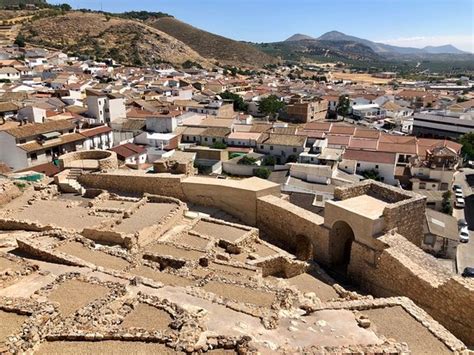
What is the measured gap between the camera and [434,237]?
2444 cm

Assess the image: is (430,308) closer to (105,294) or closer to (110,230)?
(105,294)

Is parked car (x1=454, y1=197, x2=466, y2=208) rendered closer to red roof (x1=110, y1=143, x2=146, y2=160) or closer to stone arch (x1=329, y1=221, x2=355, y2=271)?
stone arch (x1=329, y1=221, x2=355, y2=271)

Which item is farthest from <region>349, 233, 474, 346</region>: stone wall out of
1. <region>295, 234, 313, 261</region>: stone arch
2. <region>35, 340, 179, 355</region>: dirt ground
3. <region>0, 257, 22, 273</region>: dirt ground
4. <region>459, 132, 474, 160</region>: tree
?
<region>459, 132, 474, 160</region>: tree

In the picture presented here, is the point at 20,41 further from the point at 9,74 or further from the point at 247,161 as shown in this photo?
the point at 247,161

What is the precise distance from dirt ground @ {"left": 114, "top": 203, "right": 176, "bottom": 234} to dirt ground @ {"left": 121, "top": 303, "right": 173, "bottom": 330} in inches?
215

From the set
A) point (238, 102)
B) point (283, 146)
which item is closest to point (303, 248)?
point (283, 146)

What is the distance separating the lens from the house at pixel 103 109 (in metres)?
43.8

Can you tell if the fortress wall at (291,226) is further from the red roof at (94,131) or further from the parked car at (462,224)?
the red roof at (94,131)

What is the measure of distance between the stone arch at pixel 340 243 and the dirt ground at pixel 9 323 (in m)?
9.23

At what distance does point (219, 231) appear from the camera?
14.7m

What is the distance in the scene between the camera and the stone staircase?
62.1ft

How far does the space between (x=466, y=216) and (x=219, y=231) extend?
25166mm

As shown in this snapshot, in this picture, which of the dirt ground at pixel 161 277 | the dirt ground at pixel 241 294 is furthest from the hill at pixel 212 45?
the dirt ground at pixel 241 294

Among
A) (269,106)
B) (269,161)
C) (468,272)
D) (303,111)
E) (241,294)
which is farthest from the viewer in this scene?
(303,111)
